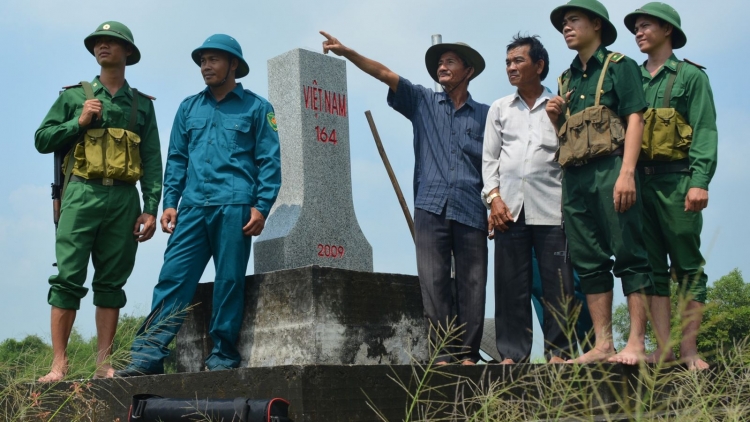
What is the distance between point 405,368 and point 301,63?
9.10ft

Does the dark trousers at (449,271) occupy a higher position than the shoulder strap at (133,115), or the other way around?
the shoulder strap at (133,115)

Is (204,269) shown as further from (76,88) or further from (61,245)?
(76,88)

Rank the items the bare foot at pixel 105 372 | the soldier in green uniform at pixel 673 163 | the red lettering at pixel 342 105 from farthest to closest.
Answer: the red lettering at pixel 342 105 → the bare foot at pixel 105 372 → the soldier in green uniform at pixel 673 163

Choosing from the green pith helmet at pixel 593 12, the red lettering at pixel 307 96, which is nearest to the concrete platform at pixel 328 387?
the green pith helmet at pixel 593 12

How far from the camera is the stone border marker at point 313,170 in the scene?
19.8 feet

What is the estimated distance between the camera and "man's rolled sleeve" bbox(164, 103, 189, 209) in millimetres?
5387

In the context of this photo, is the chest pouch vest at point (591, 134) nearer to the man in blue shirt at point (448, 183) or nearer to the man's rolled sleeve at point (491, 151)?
the man's rolled sleeve at point (491, 151)

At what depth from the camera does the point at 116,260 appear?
5285mm

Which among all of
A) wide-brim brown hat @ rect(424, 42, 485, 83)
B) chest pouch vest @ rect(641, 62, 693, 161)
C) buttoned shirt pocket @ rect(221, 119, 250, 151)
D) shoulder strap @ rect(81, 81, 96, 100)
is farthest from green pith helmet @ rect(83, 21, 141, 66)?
chest pouch vest @ rect(641, 62, 693, 161)

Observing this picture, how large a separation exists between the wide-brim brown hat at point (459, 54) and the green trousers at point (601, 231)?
1.06 meters

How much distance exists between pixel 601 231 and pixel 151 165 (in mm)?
2727

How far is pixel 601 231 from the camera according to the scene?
185 inches

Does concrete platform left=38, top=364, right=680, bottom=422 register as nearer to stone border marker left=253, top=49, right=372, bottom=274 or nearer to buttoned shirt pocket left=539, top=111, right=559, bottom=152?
buttoned shirt pocket left=539, top=111, right=559, bottom=152

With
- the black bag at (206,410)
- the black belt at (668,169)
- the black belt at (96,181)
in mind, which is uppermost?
the black belt at (96,181)
